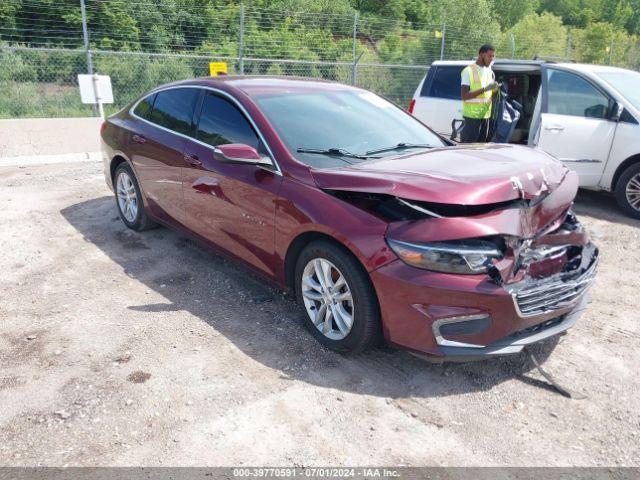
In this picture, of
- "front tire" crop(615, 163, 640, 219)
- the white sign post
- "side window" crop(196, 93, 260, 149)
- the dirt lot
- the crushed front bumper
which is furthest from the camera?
the white sign post

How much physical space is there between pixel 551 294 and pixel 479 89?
4.35 metres

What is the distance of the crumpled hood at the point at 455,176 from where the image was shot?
2902 millimetres

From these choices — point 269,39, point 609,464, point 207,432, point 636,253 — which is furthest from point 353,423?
point 269,39

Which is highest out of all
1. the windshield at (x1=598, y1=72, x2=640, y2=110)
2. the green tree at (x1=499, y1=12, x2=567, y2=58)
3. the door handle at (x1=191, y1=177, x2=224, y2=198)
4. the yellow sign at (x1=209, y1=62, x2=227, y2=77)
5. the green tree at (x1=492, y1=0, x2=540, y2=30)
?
the green tree at (x1=492, y1=0, x2=540, y2=30)

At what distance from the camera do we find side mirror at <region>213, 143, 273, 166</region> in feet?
11.7

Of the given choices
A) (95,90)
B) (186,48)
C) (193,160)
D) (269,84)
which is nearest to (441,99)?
(269,84)

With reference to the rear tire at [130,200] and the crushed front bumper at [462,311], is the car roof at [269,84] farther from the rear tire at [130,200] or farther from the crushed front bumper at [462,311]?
the crushed front bumper at [462,311]

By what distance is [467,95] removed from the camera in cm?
674

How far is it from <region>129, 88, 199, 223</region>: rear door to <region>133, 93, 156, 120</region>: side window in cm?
1

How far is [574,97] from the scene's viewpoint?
21.7 feet

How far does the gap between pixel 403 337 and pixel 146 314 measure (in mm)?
2000

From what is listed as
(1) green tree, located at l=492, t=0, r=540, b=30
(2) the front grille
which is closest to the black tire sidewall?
(2) the front grille

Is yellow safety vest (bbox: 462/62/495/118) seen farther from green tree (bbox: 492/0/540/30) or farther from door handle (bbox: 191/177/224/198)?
green tree (bbox: 492/0/540/30)

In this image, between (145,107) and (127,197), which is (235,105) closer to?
(145,107)
